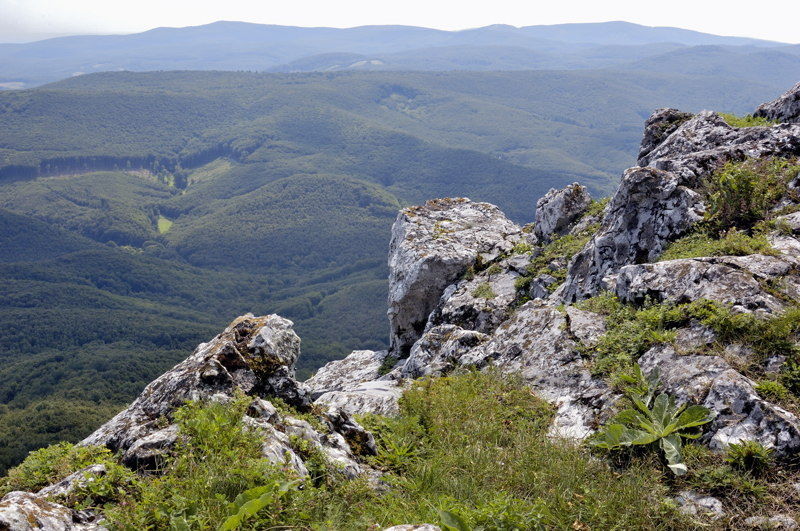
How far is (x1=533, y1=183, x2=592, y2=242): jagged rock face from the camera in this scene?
69.2ft

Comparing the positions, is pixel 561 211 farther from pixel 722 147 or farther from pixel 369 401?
pixel 369 401

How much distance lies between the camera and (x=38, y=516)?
5590 mm

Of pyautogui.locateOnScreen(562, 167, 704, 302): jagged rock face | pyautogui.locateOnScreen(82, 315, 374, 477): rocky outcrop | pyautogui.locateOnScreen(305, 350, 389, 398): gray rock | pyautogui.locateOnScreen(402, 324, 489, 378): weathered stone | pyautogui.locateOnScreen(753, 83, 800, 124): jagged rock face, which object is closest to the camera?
pyautogui.locateOnScreen(82, 315, 374, 477): rocky outcrop

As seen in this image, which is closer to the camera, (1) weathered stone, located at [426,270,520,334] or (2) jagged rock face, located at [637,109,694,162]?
(1) weathered stone, located at [426,270,520,334]

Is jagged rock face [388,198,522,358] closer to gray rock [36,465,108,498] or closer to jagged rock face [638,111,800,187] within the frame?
jagged rock face [638,111,800,187]

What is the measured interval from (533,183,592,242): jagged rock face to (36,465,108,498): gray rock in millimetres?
17469

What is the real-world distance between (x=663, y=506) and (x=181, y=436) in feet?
20.4

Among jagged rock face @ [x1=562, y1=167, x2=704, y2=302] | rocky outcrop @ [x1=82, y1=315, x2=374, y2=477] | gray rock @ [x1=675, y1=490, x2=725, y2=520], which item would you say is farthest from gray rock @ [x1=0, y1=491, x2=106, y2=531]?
jagged rock face @ [x1=562, y1=167, x2=704, y2=302]

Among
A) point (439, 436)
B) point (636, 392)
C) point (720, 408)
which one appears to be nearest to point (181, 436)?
point (439, 436)

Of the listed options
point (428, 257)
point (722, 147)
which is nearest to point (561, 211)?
point (428, 257)

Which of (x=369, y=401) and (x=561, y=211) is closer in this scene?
(x=369, y=401)

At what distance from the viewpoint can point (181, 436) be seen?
23.4ft

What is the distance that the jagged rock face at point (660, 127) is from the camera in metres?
21.4

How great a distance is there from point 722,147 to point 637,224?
4137 mm
